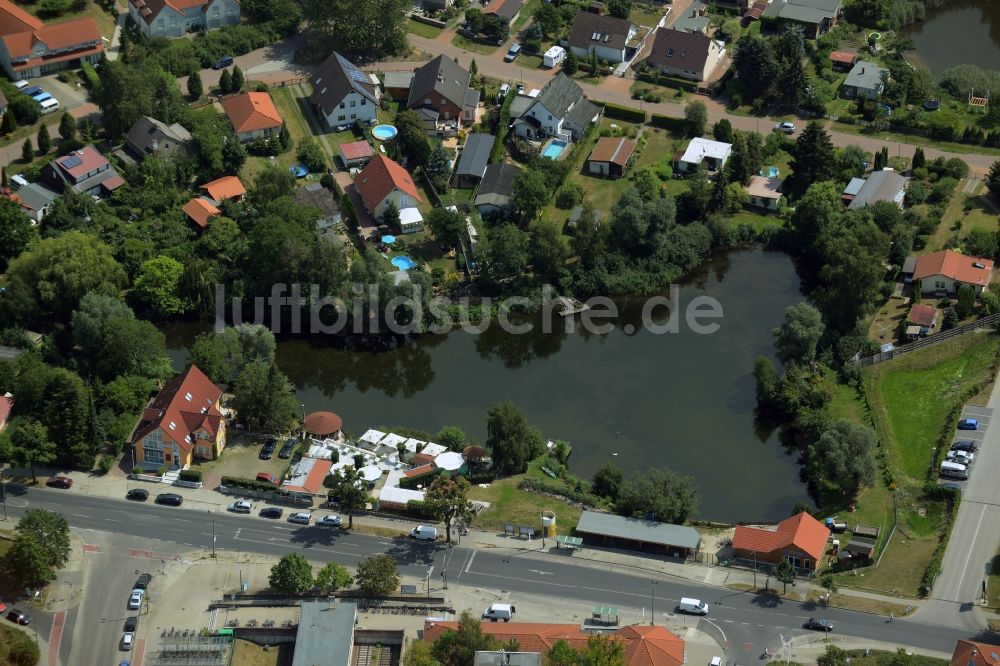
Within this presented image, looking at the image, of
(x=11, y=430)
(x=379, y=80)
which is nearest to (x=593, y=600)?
(x=11, y=430)

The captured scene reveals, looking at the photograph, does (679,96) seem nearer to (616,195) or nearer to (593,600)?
(616,195)

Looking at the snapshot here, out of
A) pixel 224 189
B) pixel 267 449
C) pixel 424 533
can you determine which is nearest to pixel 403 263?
pixel 224 189

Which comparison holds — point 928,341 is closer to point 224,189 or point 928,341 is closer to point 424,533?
point 424,533

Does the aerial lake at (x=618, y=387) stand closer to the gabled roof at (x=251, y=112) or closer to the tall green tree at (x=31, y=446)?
the tall green tree at (x=31, y=446)

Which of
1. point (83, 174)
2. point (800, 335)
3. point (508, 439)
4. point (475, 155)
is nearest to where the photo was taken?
point (508, 439)

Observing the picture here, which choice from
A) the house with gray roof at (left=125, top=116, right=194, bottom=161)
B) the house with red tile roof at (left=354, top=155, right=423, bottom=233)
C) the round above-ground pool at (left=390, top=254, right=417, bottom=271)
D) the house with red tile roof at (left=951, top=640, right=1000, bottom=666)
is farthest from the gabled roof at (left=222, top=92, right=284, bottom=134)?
the house with red tile roof at (left=951, top=640, right=1000, bottom=666)
